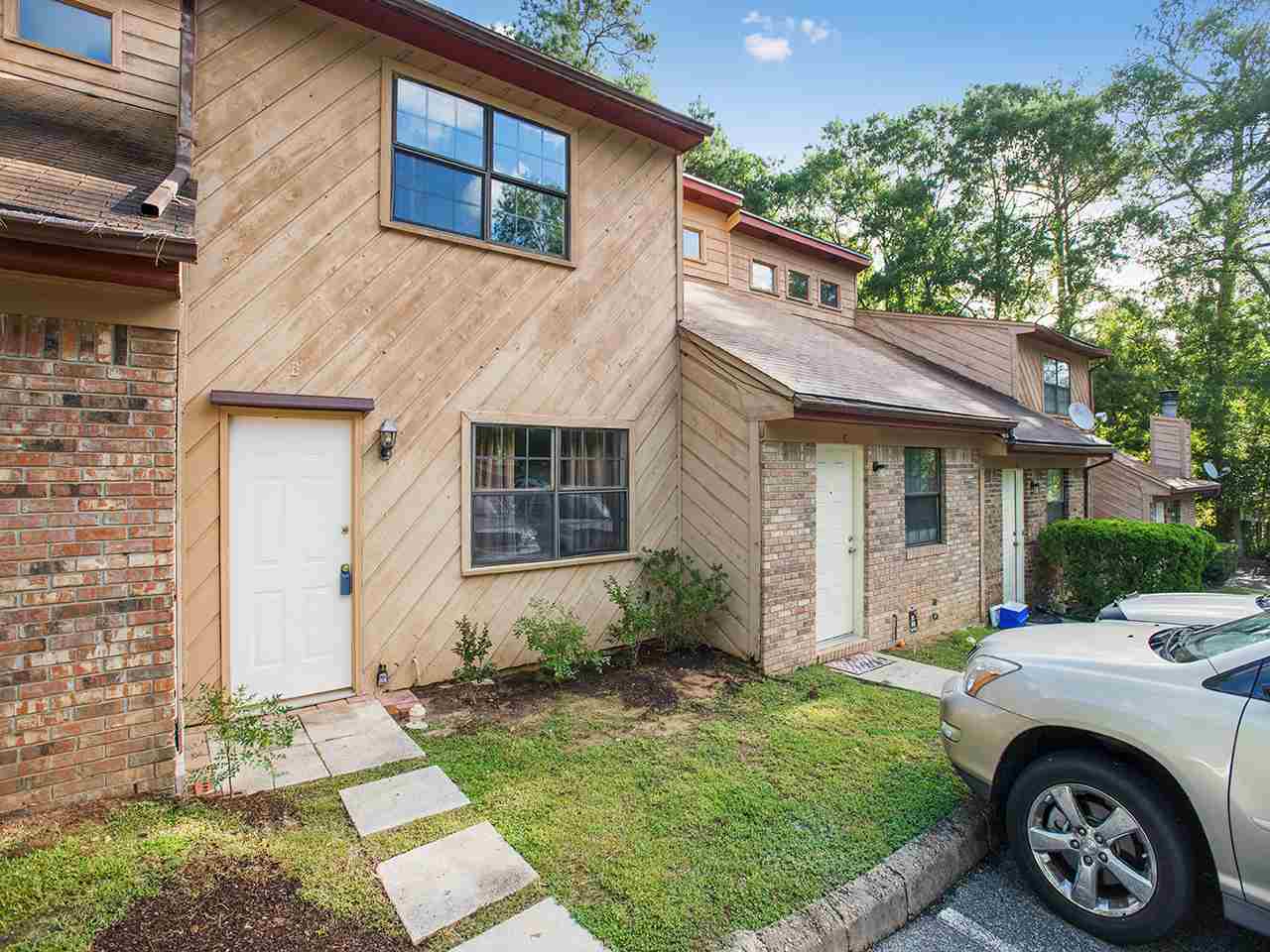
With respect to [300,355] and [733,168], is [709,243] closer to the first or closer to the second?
[300,355]

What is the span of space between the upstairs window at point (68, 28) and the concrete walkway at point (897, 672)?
8489 mm

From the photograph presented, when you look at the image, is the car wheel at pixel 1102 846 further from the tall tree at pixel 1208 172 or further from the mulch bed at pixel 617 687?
the tall tree at pixel 1208 172

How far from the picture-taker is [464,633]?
5590 mm

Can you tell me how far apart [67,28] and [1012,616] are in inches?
457

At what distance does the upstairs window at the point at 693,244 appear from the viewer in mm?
10258

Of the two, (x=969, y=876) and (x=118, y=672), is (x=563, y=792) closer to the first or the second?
(x=969, y=876)

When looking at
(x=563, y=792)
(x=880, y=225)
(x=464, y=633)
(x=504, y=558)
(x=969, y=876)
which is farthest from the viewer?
(x=880, y=225)

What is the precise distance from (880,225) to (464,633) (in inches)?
901

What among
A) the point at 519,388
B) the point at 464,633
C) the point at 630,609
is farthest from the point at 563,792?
the point at 519,388

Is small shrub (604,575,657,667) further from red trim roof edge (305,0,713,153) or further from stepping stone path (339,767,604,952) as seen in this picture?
red trim roof edge (305,0,713,153)

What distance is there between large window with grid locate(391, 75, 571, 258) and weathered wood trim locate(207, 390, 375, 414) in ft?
5.70

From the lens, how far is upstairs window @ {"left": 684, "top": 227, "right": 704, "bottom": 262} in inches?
404

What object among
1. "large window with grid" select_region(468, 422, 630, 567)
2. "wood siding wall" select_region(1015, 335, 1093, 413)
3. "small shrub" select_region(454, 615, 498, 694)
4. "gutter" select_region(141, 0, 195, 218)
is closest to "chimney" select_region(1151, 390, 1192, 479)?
"wood siding wall" select_region(1015, 335, 1093, 413)

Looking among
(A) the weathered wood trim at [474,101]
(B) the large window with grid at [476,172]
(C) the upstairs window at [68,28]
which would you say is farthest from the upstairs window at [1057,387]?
(C) the upstairs window at [68,28]
